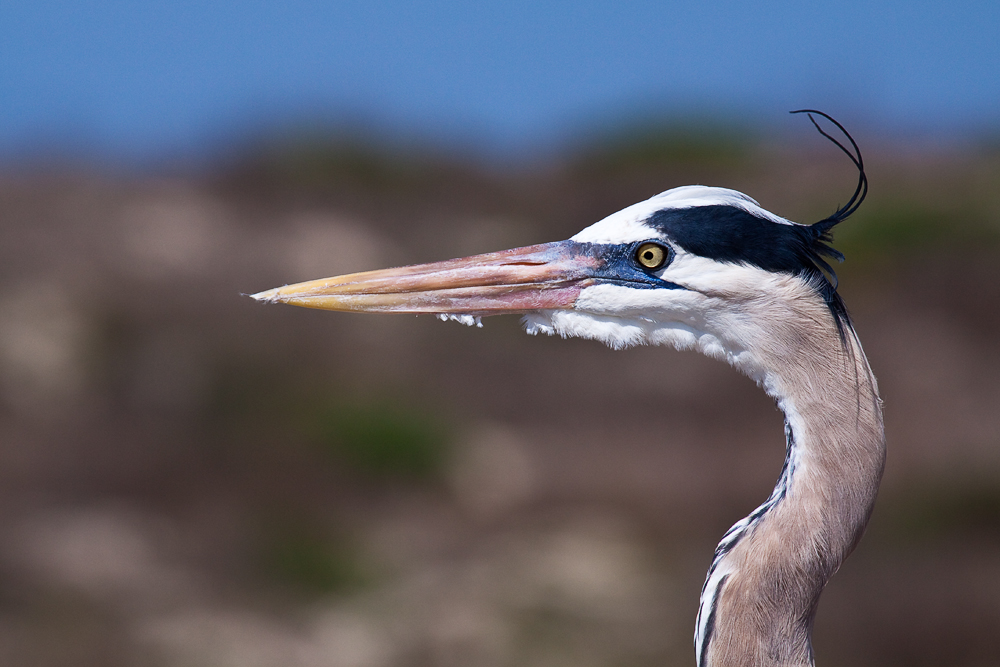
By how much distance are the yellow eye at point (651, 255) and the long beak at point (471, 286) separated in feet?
0.35

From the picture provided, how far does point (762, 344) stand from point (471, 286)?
64 centimetres

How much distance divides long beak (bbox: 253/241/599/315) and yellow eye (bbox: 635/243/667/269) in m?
0.11

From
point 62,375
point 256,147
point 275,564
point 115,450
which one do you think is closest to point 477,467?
point 275,564

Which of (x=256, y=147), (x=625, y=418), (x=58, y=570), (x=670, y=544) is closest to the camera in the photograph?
(x=58, y=570)

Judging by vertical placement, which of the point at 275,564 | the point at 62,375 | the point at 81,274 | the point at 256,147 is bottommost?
the point at 275,564

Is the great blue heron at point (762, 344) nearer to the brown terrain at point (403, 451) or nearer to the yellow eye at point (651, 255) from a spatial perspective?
the yellow eye at point (651, 255)

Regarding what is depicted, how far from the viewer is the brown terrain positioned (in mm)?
5441

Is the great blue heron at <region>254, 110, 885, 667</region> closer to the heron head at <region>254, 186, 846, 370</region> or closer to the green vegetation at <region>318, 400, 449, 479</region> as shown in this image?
the heron head at <region>254, 186, 846, 370</region>

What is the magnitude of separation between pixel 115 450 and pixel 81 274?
6.37 ft

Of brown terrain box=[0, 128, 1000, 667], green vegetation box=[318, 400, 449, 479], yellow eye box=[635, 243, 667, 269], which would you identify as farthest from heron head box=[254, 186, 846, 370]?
green vegetation box=[318, 400, 449, 479]

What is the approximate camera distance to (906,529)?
5.90 metres

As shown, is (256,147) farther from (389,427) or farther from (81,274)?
(389,427)

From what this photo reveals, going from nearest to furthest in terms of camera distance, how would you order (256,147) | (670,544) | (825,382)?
(825,382) < (670,544) < (256,147)

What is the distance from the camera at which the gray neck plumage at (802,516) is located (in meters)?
1.59
